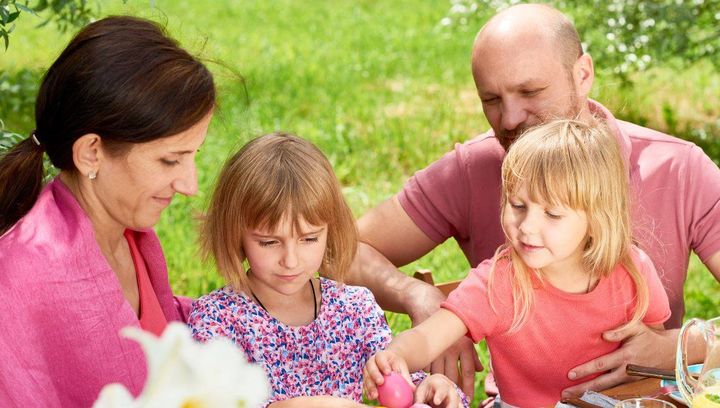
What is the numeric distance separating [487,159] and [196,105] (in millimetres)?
1185

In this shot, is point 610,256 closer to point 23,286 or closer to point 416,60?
point 23,286

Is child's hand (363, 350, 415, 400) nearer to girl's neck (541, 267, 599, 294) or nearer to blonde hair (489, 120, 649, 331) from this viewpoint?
blonde hair (489, 120, 649, 331)

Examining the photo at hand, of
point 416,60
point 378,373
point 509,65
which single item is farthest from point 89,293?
point 416,60

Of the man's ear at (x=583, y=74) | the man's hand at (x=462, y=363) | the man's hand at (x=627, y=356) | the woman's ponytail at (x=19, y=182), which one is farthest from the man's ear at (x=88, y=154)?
the man's ear at (x=583, y=74)

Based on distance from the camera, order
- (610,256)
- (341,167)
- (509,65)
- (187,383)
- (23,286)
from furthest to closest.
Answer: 1. (341,167)
2. (509,65)
3. (610,256)
4. (23,286)
5. (187,383)

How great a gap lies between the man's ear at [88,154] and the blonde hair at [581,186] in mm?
987

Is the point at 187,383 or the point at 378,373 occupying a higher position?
the point at 187,383

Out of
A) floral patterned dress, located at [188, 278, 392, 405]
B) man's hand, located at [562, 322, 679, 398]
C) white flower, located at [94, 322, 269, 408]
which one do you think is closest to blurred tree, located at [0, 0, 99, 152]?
floral patterned dress, located at [188, 278, 392, 405]

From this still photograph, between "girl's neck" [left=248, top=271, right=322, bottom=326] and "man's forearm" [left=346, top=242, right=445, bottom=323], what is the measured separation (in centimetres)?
40

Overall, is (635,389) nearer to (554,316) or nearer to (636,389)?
(636,389)

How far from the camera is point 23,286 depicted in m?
2.30

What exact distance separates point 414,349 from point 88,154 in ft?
2.95

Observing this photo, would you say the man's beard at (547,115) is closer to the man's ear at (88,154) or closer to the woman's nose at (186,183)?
the woman's nose at (186,183)

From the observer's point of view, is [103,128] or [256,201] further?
[256,201]
